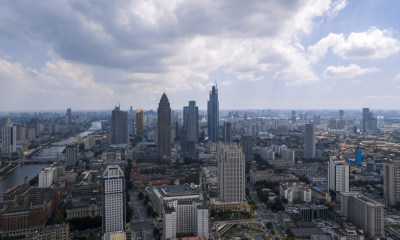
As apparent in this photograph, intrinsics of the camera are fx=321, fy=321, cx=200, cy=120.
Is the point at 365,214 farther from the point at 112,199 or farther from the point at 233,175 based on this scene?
the point at 112,199

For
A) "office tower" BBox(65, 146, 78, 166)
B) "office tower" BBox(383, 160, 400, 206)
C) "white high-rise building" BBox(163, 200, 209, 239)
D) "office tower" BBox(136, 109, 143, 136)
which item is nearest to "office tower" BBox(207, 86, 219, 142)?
"office tower" BBox(136, 109, 143, 136)

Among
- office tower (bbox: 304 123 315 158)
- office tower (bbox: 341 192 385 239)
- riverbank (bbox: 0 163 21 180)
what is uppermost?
office tower (bbox: 304 123 315 158)

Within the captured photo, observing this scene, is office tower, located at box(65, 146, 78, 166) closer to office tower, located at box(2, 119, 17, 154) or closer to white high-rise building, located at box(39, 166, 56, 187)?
white high-rise building, located at box(39, 166, 56, 187)

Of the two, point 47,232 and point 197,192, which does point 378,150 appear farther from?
point 47,232

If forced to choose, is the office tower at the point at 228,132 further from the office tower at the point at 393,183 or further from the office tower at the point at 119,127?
the office tower at the point at 393,183

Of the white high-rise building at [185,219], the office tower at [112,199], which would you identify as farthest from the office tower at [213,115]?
the office tower at [112,199]

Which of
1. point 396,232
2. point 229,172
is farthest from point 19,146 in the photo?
point 396,232

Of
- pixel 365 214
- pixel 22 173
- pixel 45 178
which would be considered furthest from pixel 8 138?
pixel 365 214
